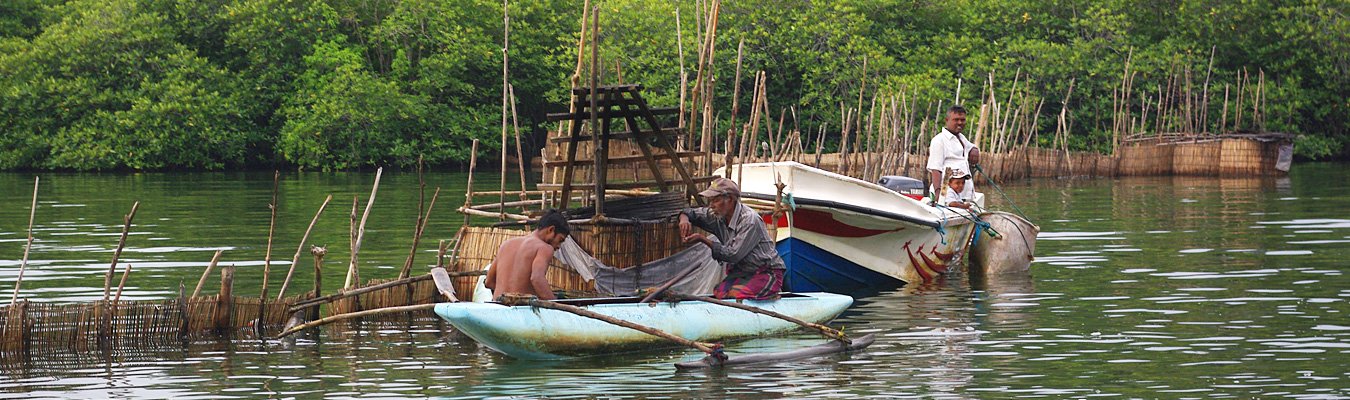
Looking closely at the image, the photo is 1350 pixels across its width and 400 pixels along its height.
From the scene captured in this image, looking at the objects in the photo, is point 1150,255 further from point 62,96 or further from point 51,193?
point 62,96

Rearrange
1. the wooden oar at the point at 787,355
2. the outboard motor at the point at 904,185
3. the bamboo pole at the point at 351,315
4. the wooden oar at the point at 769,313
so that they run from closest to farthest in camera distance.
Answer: the wooden oar at the point at 787,355, the bamboo pole at the point at 351,315, the wooden oar at the point at 769,313, the outboard motor at the point at 904,185

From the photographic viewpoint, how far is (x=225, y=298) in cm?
1327

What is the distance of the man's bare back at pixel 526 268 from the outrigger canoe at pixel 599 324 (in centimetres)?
21

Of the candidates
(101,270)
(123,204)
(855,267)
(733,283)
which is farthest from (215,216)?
(733,283)

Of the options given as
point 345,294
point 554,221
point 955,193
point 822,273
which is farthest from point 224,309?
point 955,193

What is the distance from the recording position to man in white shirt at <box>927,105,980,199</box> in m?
17.0

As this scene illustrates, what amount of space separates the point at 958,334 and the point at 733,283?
1.70 meters

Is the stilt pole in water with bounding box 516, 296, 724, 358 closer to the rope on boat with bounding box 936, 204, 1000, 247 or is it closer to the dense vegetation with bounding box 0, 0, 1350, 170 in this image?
the rope on boat with bounding box 936, 204, 1000, 247

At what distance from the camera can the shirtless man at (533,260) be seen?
1219cm

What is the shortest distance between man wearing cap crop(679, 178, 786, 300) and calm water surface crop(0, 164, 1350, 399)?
1.48 ft

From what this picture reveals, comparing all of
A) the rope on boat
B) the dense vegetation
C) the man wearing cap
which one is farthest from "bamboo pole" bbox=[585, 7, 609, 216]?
the dense vegetation

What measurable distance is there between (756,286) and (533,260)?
191 cm

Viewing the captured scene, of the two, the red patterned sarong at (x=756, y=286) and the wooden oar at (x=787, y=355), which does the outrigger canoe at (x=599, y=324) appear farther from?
the wooden oar at (x=787, y=355)

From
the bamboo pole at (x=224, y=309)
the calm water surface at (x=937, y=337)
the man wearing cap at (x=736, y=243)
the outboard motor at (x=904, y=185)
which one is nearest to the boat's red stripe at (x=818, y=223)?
the calm water surface at (x=937, y=337)
